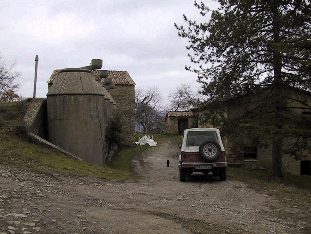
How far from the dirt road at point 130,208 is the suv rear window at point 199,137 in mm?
2314

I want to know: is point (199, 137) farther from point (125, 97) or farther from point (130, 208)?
point (125, 97)

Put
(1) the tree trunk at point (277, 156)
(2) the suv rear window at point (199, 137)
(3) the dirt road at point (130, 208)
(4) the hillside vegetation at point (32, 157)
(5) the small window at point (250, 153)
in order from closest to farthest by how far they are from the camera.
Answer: (3) the dirt road at point (130, 208) < (4) the hillside vegetation at point (32, 157) < (2) the suv rear window at point (199, 137) < (1) the tree trunk at point (277, 156) < (5) the small window at point (250, 153)

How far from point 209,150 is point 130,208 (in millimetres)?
A: 5120

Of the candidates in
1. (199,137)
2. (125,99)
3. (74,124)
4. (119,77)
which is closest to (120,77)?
(119,77)

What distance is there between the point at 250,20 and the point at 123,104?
18921 mm

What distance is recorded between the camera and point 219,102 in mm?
16781

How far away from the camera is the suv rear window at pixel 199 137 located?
41.7ft

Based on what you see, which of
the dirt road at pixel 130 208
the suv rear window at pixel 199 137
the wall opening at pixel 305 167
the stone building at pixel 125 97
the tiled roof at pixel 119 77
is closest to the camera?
the dirt road at pixel 130 208

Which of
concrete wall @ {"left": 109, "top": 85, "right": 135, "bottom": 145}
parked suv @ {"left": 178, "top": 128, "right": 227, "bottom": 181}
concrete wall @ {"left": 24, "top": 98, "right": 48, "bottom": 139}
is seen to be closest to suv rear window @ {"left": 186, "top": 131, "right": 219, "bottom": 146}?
parked suv @ {"left": 178, "top": 128, "right": 227, "bottom": 181}

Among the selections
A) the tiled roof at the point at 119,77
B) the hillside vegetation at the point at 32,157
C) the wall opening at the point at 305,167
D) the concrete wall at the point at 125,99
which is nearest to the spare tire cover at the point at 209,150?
the hillside vegetation at the point at 32,157

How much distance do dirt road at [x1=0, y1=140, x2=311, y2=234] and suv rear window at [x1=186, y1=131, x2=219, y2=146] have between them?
2.31 metres

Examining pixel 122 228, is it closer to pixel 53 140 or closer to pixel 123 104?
pixel 53 140

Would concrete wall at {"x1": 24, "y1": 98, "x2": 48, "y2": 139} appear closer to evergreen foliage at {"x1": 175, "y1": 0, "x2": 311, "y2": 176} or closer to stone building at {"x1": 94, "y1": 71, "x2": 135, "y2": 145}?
evergreen foliage at {"x1": 175, "y1": 0, "x2": 311, "y2": 176}

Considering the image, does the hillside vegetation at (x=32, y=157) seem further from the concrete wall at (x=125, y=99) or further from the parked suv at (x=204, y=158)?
the concrete wall at (x=125, y=99)
